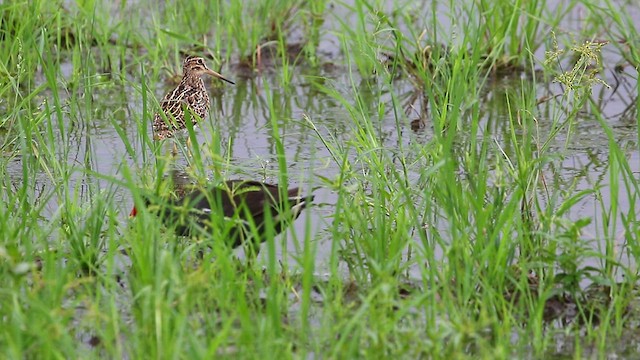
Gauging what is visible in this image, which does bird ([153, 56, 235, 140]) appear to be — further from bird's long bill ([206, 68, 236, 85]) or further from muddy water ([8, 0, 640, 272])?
bird's long bill ([206, 68, 236, 85])

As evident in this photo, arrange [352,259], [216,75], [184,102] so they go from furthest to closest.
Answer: [216,75] → [184,102] → [352,259]

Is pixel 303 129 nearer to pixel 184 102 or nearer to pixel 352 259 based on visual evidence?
pixel 184 102

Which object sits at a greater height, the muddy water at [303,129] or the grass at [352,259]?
the muddy water at [303,129]

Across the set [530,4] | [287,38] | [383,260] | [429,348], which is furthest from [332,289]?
[287,38]

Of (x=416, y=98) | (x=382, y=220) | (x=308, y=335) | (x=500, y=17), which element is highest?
(x=500, y=17)

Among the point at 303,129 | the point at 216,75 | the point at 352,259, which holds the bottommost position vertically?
the point at 352,259

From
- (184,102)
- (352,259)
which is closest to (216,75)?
(184,102)

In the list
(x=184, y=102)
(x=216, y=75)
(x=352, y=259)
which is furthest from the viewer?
(x=216, y=75)

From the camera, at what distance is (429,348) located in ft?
13.7

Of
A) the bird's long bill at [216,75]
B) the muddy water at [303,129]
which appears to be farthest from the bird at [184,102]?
the bird's long bill at [216,75]

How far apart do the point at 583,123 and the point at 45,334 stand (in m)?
4.96

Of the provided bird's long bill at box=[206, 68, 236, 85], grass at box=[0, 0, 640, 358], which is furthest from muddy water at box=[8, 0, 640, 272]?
bird's long bill at box=[206, 68, 236, 85]

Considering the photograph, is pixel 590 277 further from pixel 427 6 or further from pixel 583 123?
pixel 427 6

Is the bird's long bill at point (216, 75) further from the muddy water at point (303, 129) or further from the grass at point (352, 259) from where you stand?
the grass at point (352, 259)
